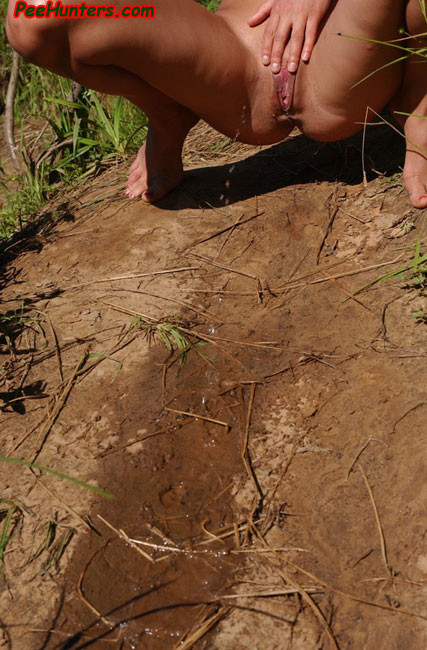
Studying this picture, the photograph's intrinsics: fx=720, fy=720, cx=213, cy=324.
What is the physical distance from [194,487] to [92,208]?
145 centimetres

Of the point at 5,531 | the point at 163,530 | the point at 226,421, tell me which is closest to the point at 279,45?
the point at 226,421

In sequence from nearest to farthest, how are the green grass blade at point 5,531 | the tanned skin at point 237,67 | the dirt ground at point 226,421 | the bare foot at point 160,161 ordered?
1. the dirt ground at point 226,421
2. the green grass blade at point 5,531
3. the tanned skin at point 237,67
4. the bare foot at point 160,161

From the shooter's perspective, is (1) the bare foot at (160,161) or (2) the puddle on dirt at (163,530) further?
(1) the bare foot at (160,161)

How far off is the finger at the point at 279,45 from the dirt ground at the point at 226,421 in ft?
1.43

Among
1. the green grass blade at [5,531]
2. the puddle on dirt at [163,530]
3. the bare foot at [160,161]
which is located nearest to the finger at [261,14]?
the bare foot at [160,161]

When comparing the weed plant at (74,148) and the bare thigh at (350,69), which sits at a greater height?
the bare thigh at (350,69)

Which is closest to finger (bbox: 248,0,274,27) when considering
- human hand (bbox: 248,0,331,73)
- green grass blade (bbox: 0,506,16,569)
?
human hand (bbox: 248,0,331,73)

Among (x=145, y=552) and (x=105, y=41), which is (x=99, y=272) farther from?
(x=145, y=552)

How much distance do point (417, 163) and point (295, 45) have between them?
1.71ft

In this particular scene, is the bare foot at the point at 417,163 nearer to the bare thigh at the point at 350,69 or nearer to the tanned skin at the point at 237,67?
the tanned skin at the point at 237,67

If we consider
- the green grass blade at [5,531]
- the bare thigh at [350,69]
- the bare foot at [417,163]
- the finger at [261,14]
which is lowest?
the green grass blade at [5,531]

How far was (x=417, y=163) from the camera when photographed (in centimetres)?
213

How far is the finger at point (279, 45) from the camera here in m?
2.22

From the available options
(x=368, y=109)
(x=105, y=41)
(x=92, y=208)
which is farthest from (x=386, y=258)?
(x=92, y=208)
